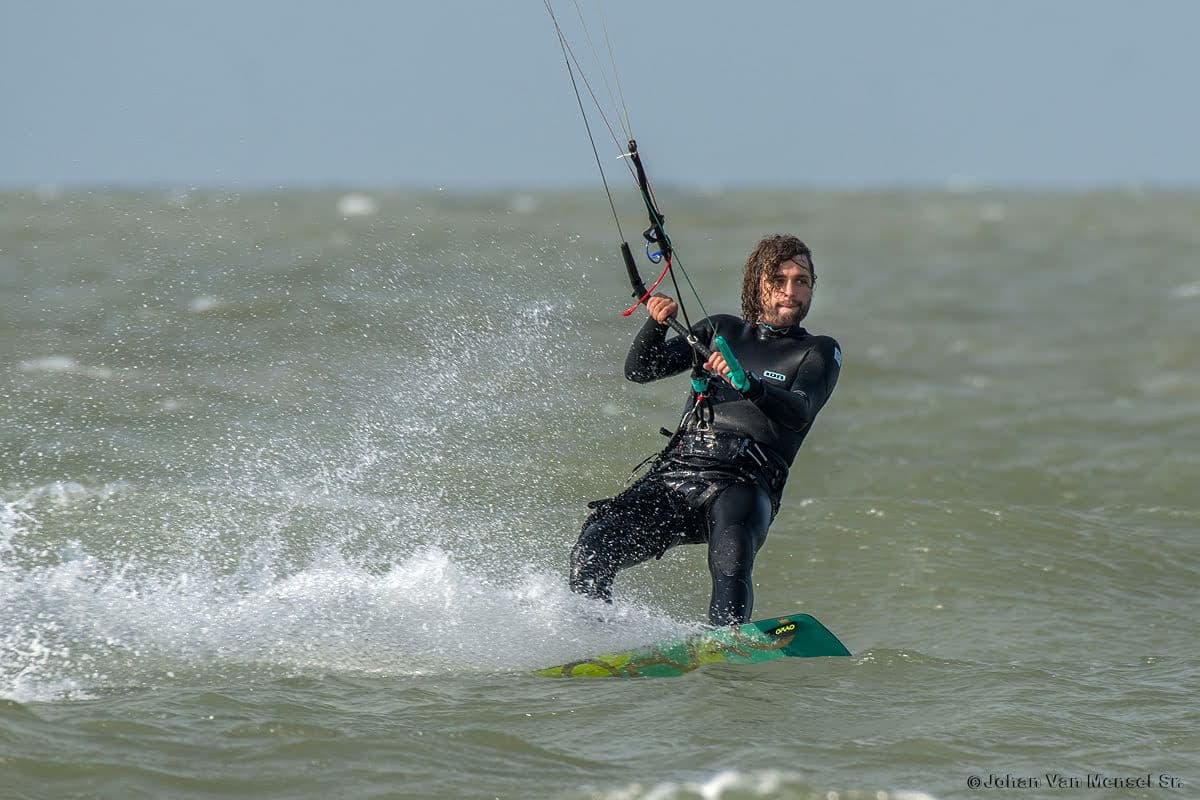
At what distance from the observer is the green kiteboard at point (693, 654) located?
5.68 m

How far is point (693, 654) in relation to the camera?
575 cm

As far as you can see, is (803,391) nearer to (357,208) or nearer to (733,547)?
(733,547)

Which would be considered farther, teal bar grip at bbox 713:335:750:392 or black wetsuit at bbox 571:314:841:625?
black wetsuit at bbox 571:314:841:625

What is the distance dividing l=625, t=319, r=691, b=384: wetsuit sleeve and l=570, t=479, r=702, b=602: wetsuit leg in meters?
0.48

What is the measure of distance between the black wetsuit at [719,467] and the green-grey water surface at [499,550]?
313 millimetres

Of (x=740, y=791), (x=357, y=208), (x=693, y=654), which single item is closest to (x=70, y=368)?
(x=693, y=654)

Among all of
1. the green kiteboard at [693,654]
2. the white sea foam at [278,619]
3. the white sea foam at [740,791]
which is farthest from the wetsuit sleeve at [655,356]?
the white sea foam at [740,791]

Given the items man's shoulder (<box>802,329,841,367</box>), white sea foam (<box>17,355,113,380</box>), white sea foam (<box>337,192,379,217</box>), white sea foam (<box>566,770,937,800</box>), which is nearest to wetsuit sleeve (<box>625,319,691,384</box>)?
man's shoulder (<box>802,329,841,367</box>)

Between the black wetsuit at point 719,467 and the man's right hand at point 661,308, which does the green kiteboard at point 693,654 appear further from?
the man's right hand at point 661,308

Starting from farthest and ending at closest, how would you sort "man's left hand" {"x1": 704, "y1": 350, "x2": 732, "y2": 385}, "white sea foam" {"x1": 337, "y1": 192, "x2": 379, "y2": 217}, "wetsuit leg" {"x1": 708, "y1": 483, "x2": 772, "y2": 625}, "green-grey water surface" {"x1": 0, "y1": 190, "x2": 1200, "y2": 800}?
1. "white sea foam" {"x1": 337, "y1": 192, "x2": 379, "y2": 217}
2. "wetsuit leg" {"x1": 708, "y1": 483, "x2": 772, "y2": 625}
3. "man's left hand" {"x1": 704, "y1": 350, "x2": 732, "y2": 385}
4. "green-grey water surface" {"x1": 0, "y1": 190, "x2": 1200, "y2": 800}

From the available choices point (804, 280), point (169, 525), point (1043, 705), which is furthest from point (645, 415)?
point (1043, 705)

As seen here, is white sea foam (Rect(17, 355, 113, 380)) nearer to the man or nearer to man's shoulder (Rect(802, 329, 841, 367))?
the man

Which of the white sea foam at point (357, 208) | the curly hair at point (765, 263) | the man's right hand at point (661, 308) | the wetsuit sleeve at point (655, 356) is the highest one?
the white sea foam at point (357, 208)

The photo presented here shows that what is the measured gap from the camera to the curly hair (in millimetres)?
6094
